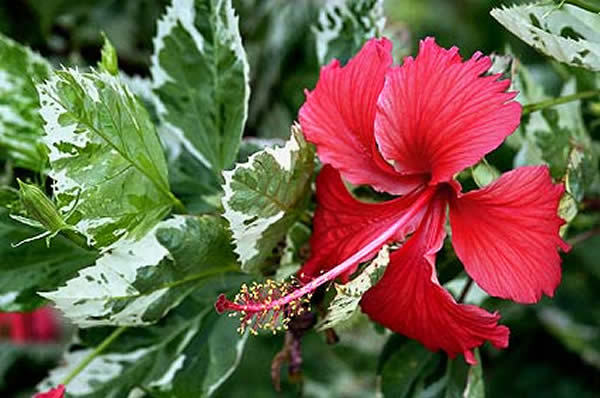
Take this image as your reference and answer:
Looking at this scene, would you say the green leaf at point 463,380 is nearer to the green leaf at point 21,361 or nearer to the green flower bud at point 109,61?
the green flower bud at point 109,61

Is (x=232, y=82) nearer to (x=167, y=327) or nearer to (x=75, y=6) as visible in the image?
(x=167, y=327)

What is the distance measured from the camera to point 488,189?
1.35 ft

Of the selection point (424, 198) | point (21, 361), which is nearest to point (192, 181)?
point (424, 198)

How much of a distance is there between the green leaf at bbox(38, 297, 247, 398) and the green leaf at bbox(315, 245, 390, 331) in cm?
12

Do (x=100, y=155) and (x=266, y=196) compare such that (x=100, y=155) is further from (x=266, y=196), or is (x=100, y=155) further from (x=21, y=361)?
(x=21, y=361)

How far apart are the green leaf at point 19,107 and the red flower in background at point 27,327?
1.79ft

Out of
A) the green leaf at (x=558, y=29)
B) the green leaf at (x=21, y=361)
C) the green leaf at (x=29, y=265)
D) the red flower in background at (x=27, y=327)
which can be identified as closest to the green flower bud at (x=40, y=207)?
the green leaf at (x=29, y=265)

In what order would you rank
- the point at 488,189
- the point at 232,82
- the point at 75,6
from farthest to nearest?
the point at 75,6 < the point at 232,82 < the point at 488,189

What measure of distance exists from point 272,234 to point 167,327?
12cm

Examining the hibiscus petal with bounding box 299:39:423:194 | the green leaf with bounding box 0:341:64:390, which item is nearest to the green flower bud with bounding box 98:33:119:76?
the hibiscus petal with bounding box 299:39:423:194

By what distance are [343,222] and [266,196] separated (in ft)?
0.16

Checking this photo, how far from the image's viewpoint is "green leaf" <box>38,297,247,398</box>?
51 cm

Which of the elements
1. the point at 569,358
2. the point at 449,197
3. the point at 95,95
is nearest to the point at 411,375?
the point at 449,197

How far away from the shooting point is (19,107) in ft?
1.74
